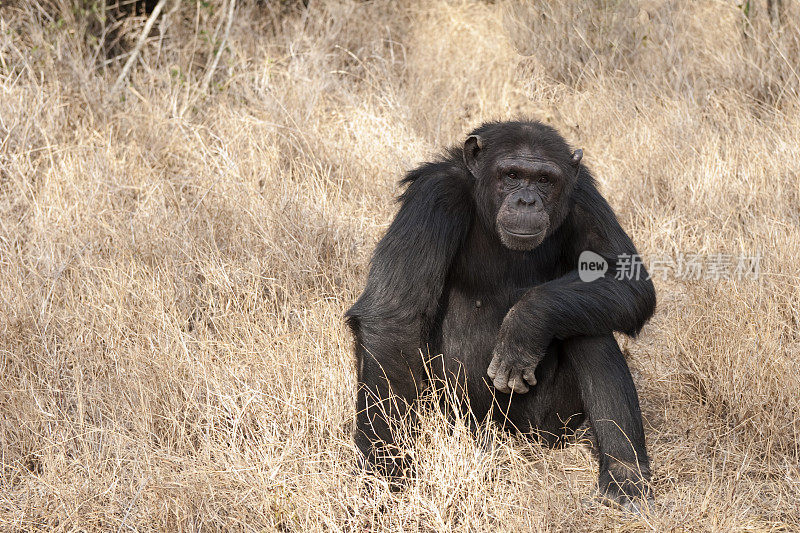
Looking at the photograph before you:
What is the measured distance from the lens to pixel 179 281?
5848 millimetres

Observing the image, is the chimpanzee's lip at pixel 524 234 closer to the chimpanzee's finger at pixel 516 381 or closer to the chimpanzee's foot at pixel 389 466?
the chimpanzee's finger at pixel 516 381

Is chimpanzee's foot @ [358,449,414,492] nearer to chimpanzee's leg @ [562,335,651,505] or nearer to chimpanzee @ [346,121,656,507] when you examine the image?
chimpanzee @ [346,121,656,507]

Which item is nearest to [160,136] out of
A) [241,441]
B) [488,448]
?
[241,441]

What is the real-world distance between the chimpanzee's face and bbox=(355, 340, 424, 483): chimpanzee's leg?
0.78 m

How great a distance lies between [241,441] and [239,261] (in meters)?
1.89

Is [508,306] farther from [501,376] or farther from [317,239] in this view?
[317,239]

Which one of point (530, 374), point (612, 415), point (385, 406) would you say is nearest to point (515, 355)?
point (530, 374)

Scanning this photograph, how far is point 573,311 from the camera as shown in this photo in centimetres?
420

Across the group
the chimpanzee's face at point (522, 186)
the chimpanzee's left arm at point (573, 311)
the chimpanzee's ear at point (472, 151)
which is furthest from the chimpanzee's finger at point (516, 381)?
the chimpanzee's ear at point (472, 151)

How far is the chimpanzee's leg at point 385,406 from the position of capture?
426 centimetres

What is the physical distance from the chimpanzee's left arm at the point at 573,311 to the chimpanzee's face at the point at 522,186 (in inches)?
10.1

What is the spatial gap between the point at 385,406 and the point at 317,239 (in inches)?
86.5

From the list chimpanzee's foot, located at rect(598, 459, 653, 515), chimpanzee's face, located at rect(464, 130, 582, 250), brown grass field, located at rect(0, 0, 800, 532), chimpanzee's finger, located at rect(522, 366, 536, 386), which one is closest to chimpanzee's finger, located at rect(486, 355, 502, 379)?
chimpanzee's finger, located at rect(522, 366, 536, 386)

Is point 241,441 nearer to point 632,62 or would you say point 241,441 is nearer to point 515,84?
point 515,84
